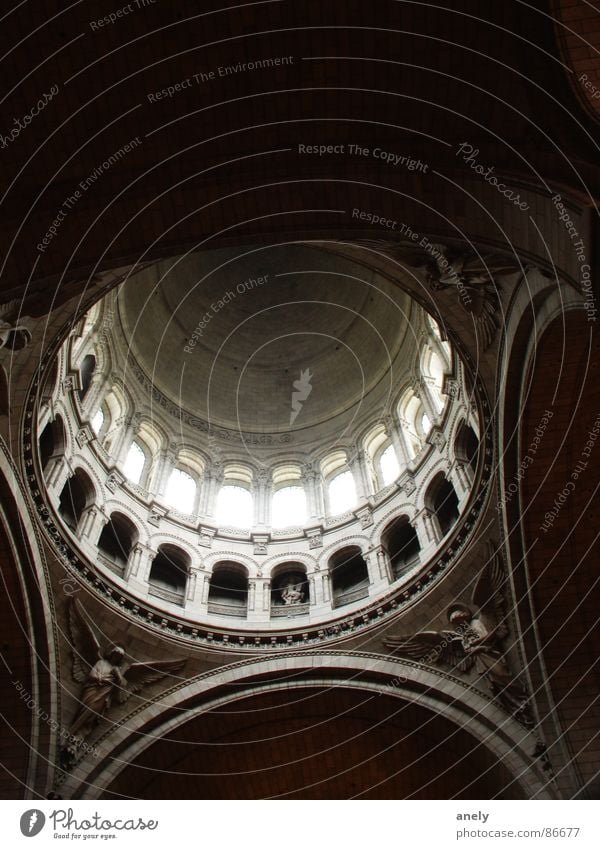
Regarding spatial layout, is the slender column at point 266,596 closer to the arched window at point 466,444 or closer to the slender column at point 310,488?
the slender column at point 310,488

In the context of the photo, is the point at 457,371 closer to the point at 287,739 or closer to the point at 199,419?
the point at 287,739

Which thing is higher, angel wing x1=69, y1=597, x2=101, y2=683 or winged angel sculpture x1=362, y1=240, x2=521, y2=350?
winged angel sculpture x1=362, y1=240, x2=521, y2=350

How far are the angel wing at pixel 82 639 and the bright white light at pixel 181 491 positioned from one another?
716 cm

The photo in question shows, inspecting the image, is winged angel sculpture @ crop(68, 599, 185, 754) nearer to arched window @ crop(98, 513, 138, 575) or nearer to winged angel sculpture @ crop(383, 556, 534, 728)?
arched window @ crop(98, 513, 138, 575)

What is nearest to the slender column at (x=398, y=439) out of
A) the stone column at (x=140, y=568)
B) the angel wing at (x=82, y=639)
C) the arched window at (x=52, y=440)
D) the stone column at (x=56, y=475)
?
the stone column at (x=140, y=568)

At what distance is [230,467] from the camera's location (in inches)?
1157

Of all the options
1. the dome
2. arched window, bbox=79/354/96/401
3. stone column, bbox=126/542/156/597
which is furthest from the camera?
arched window, bbox=79/354/96/401

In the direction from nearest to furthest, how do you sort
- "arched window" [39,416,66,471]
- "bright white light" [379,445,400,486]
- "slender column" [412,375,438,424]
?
"arched window" [39,416,66,471] < "slender column" [412,375,438,424] < "bright white light" [379,445,400,486]

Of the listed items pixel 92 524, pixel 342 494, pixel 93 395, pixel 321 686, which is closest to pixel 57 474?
pixel 92 524

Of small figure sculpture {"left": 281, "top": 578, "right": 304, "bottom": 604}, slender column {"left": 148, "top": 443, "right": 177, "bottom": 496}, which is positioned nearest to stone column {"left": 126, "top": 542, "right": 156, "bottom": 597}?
slender column {"left": 148, "top": 443, "right": 177, "bottom": 496}

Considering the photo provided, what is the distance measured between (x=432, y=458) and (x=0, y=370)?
12757 mm

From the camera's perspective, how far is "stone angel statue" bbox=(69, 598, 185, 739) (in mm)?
18531

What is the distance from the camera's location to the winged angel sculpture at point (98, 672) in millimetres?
18531
